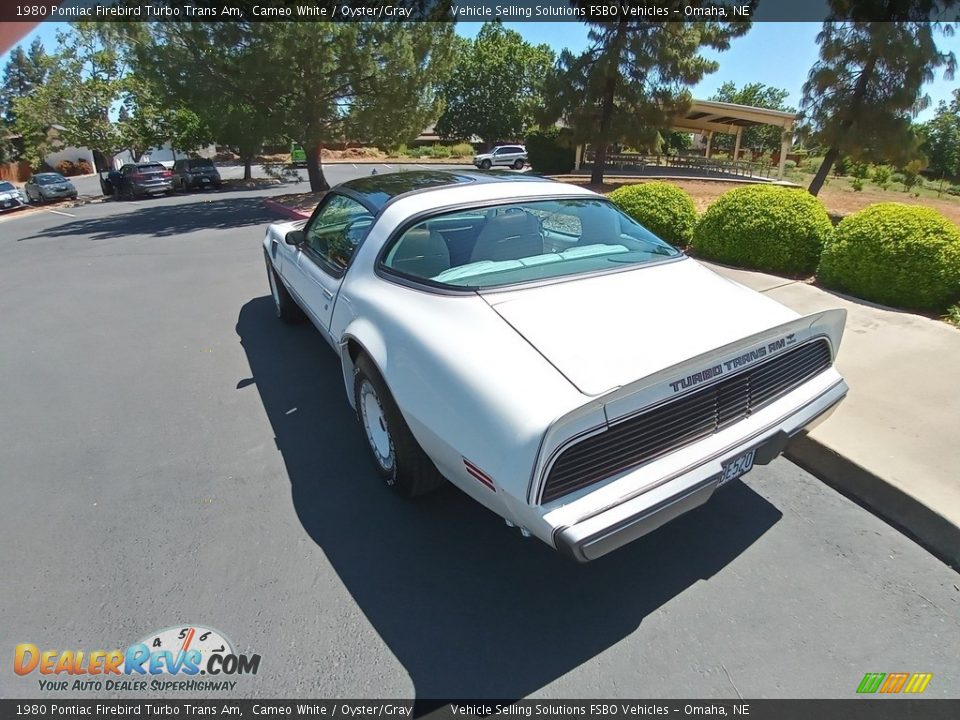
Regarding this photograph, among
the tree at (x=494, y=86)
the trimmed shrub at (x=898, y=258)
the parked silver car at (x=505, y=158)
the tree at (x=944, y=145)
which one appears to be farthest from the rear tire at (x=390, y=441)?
the tree at (x=494, y=86)

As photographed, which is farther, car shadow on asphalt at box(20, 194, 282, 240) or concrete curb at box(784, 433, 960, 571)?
car shadow on asphalt at box(20, 194, 282, 240)

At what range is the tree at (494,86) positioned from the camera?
4994cm

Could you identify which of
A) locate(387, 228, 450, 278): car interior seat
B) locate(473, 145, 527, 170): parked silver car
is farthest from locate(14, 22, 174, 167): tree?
locate(387, 228, 450, 278): car interior seat

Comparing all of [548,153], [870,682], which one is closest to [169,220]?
[548,153]

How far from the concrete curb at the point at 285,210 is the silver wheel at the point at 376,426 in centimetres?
1284

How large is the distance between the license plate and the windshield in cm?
122

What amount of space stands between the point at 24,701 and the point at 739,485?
344cm

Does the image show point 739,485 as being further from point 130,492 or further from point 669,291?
point 130,492

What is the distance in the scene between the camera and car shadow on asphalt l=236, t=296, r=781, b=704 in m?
2.14

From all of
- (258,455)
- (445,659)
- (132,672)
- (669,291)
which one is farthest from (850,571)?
(258,455)

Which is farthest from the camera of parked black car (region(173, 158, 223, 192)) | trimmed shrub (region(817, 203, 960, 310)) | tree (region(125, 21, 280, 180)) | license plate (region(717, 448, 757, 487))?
parked black car (region(173, 158, 223, 192))

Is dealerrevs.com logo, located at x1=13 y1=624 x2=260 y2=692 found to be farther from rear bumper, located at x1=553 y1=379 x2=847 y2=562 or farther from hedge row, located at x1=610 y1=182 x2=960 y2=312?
hedge row, located at x1=610 y1=182 x2=960 y2=312

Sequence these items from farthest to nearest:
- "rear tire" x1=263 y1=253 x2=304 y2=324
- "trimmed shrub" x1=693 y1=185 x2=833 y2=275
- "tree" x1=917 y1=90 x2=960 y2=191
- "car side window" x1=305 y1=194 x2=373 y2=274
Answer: "tree" x1=917 y1=90 x2=960 y2=191, "trimmed shrub" x1=693 y1=185 x2=833 y2=275, "rear tire" x1=263 y1=253 x2=304 y2=324, "car side window" x1=305 y1=194 x2=373 y2=274

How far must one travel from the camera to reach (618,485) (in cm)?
204
